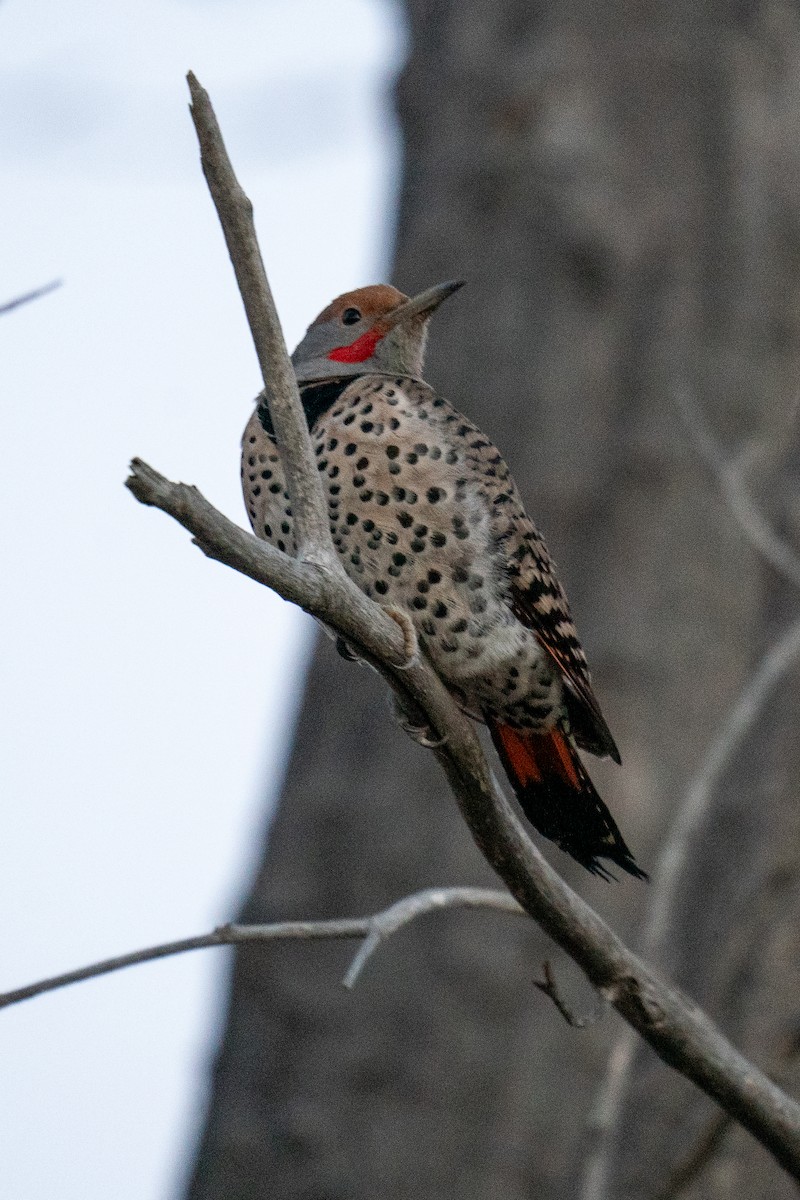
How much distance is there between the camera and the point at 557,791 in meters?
3.53

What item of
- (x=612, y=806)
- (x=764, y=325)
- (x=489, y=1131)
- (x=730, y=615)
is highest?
(x=764, y=325)

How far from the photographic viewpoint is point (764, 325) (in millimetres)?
6137

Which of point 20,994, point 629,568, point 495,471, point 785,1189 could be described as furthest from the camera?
point 629,568

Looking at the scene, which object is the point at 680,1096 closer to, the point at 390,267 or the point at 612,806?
the point at 612,806

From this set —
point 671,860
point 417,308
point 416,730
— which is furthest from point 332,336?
point 671,860

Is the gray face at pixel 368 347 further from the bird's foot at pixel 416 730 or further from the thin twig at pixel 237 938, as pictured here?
A: the thin twig at pixel 237 938

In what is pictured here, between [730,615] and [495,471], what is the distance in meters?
2.49

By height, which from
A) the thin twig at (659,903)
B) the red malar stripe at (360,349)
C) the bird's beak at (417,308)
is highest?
the bird's beak at (417,308)

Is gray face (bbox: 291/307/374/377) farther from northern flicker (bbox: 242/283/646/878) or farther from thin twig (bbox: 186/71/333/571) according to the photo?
thin twig (bbox: 186/71/333/571)

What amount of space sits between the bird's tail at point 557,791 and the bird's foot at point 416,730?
19.9 inches

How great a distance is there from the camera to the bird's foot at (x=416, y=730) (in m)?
2.79

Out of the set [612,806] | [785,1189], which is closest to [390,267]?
[612,806]

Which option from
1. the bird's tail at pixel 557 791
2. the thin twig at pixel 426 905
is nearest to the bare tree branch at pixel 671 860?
the bird's tail at pixel 557 791

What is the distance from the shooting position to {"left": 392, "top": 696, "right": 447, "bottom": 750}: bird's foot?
279 centimetres
